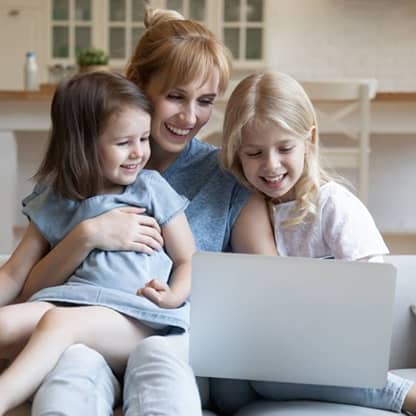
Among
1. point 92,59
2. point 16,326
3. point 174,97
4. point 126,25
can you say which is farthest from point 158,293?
point 126,25

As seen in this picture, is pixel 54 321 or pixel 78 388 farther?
pixel 54 321

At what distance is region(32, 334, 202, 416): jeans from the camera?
120 cm

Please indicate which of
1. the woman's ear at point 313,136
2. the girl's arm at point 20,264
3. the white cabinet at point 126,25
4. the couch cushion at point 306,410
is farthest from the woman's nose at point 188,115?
the white cabinet at point 126,25

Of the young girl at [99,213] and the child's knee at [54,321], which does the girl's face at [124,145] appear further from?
the child's knee at [54,321]

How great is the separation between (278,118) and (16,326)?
1.93 ft

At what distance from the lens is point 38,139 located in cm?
473

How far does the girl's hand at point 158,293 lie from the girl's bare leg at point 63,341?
0.16 feet

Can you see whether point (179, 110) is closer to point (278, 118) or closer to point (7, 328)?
point (278, 118)

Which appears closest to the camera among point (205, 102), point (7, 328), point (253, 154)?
point (7, 328)

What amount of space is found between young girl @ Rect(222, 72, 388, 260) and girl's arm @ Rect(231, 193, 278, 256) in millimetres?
16

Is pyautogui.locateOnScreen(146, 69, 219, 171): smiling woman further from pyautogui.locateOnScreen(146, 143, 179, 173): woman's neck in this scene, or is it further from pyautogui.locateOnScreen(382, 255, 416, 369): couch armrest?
pyautogui.locateOnScreen(382, 255, 416, 369): couch armrest

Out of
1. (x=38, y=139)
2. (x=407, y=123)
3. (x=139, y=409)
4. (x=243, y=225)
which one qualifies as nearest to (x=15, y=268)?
(x=243, y=225)

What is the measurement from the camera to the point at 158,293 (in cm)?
150

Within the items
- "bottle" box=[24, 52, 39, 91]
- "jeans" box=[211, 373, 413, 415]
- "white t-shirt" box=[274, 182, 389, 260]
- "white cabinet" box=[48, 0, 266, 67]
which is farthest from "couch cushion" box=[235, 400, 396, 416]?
"white cabinet" box=[48, 0, 266, 67]
